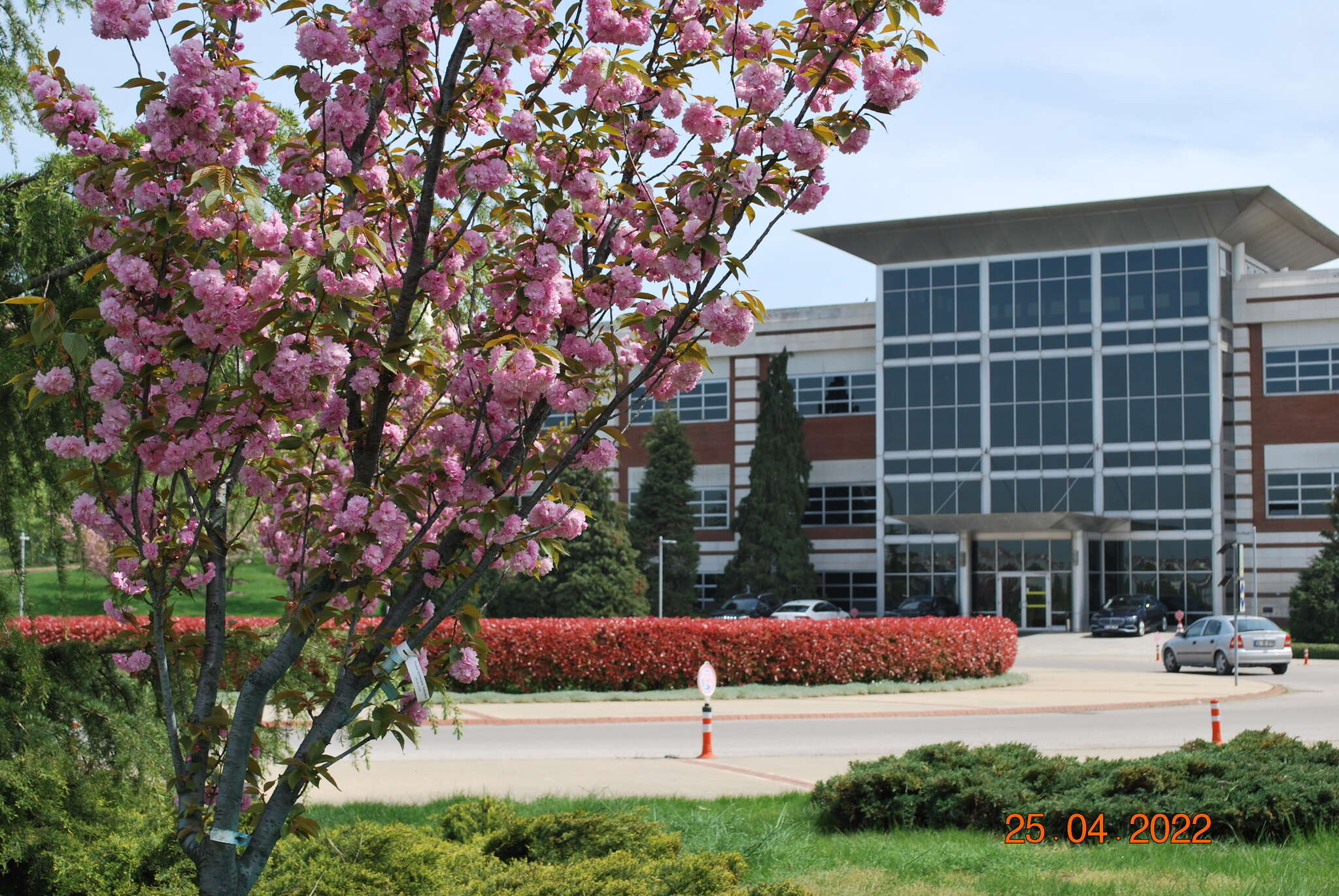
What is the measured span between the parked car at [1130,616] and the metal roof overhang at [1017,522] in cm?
281

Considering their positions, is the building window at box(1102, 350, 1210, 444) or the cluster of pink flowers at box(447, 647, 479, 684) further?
the building window at box(1102, 350, 1210, 444)

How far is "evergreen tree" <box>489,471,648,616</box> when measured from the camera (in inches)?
1875

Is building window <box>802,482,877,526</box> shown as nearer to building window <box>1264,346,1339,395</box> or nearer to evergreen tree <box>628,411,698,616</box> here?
evergreen tree <box>628,411,698,616</box>

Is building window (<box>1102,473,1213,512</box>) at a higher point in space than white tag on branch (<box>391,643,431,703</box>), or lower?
higher

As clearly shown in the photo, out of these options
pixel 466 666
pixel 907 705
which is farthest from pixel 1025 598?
pixel 466 666

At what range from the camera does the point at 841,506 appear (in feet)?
193

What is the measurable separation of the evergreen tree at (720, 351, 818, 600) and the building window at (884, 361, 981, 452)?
13.7 ft

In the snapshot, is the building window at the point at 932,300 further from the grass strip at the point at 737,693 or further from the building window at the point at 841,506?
the grass strip at the point at 737,693

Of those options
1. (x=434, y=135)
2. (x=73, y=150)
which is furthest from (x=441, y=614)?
(x=73, y=150)

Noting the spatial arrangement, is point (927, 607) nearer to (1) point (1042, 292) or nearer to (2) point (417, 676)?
(1) point (1042, 292)

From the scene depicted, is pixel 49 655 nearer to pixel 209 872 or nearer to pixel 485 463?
pixel 209 872

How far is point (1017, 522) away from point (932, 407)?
6169 mm

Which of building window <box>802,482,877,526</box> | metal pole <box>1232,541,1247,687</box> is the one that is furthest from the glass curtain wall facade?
metal pole <box>1232,541,1247,687</box>

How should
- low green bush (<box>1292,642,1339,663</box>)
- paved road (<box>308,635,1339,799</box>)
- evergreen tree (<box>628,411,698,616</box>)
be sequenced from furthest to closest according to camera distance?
evergreen tree (<box>628,411,698,616</box>) → low green bush (<box>1292,642,1339,663</box>) → paved road (<box>308,635,1339,799</box>)
